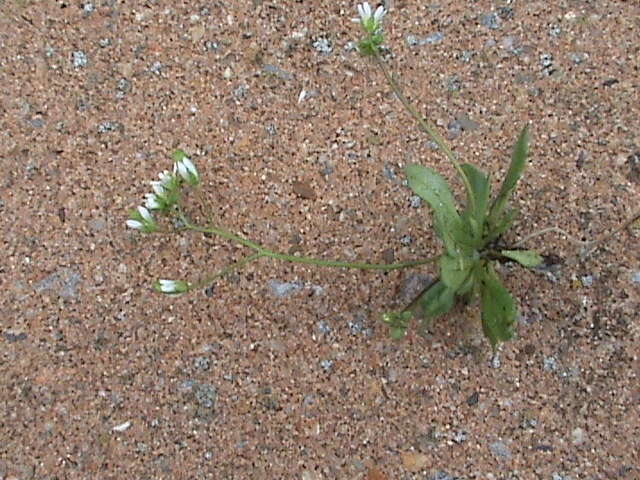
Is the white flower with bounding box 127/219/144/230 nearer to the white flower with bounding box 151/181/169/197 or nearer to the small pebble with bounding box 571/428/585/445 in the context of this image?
the white flower with bounding box 151/181/169/197

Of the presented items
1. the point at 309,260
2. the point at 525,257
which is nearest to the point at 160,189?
the point at 309,260

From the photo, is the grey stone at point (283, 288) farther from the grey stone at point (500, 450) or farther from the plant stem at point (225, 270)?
the grey stone at point (500, 450)

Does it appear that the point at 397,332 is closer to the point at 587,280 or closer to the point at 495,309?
the point at 495,309

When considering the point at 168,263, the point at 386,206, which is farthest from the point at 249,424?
the point at 386,206

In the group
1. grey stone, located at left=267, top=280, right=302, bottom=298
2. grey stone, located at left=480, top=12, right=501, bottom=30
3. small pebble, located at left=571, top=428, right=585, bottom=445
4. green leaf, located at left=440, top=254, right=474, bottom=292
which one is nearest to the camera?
green leaf, located at left=440, top=254, right=474, bottom=292

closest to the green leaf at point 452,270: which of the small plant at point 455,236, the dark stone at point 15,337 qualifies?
the small plant at point 455,236

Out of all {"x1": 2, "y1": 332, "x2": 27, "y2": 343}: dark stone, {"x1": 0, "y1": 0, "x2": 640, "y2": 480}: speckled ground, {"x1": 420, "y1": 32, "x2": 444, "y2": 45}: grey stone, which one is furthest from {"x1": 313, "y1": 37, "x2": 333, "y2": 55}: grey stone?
{"x1": 2, "y1": 332, "x2": 27, "y2": 343}: dark stone
